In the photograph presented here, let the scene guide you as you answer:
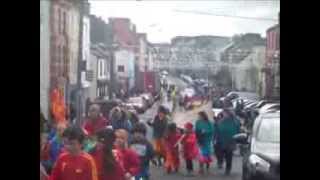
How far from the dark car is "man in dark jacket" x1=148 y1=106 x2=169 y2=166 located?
48cm

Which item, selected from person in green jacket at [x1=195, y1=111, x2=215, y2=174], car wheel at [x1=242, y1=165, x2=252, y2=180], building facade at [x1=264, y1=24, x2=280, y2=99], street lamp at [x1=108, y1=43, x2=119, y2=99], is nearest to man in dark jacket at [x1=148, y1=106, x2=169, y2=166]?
person in green jacket at [x1=195, y1=111, x2=215, y2=174]

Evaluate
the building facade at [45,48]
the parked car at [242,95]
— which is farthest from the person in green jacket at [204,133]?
the building facade at [45,48]

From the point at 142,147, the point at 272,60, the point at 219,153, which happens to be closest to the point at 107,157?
the point at 142,147

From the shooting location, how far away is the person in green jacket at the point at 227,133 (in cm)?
489

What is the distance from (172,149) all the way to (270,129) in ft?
2.14

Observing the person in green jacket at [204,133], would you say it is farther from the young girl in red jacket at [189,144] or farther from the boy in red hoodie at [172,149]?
the boy in red hoodie at [172,149]

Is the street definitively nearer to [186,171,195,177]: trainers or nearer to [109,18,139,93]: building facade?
[186,171,195,177]: trainers

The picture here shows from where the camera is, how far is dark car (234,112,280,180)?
488cm

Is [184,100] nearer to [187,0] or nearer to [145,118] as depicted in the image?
[145,118]

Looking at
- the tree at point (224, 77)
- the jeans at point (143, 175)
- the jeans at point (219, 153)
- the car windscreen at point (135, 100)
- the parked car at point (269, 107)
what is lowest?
the jeans at point (143, 175)

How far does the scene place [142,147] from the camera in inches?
193
